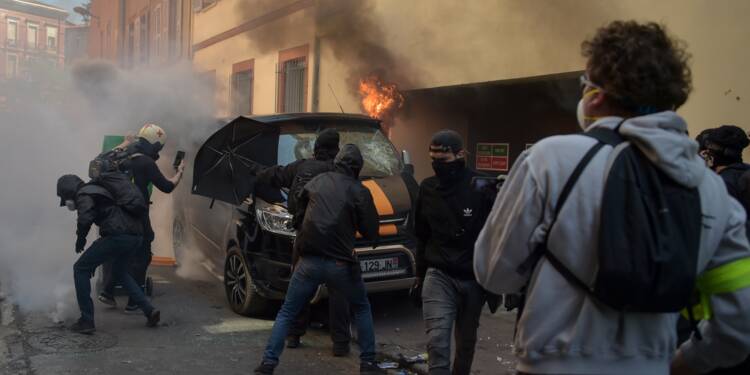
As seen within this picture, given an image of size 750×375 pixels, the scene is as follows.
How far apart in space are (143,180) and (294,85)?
8179 mm

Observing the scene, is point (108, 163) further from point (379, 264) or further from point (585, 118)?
point (585, 118)

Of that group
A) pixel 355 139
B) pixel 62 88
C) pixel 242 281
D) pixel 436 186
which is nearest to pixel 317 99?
pixel 62 88

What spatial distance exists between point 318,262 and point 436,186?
1.12 metres

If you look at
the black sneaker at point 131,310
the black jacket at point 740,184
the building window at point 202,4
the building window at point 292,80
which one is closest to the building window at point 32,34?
the building window at point 202,4

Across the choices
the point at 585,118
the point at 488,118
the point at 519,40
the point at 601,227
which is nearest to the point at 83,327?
the point at 585,118

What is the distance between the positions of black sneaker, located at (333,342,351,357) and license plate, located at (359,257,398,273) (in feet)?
2.41

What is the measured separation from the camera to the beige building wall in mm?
5945

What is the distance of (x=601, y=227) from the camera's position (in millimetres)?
1669

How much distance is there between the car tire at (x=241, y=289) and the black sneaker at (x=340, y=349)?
3.75 ft

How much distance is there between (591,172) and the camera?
172 centimetres

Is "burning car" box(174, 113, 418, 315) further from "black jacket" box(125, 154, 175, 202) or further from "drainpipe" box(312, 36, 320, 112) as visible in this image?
"drainpipe" box(312, 36, 320, 112)

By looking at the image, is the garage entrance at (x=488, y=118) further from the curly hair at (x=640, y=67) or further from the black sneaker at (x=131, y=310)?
the curly hair at (x=640, y=67)

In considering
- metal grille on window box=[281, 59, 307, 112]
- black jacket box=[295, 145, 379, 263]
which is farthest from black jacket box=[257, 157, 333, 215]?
metal grille on window box=[281, 59, 307, 112]

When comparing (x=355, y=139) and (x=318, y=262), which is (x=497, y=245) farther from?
(x=355, y=139)
